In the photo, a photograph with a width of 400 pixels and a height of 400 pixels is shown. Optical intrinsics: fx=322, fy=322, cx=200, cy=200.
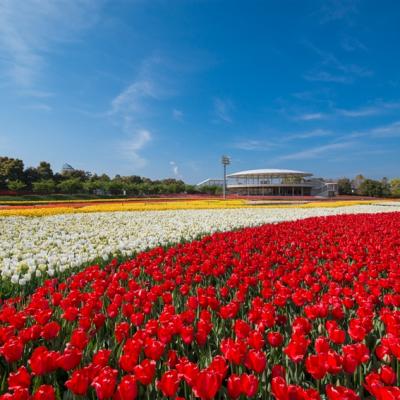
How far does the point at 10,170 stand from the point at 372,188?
63140 millimetres

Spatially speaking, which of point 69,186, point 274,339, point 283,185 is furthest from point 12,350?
point 283,185

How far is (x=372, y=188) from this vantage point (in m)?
62.7

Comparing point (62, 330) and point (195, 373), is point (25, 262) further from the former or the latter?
point (195, 373)

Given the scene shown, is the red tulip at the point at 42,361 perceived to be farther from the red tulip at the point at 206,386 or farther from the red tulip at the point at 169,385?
the red tulip at the point at 206,386

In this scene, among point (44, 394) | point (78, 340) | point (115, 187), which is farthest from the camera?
point (115, 187)

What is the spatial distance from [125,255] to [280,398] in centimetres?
466

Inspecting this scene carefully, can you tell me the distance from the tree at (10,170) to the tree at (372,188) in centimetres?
6155

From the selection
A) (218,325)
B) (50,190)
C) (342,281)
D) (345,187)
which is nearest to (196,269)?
(218,325)

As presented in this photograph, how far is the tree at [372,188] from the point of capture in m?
62.4

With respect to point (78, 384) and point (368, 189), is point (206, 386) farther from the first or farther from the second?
point (368, 189)

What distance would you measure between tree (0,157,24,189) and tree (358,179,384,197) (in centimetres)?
6155

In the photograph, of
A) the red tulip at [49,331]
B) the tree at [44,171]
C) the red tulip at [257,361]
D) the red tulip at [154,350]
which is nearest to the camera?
the red tulip at [257,361]

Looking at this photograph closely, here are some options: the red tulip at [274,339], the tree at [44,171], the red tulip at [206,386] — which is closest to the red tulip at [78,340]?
the red tulip at [206,386]

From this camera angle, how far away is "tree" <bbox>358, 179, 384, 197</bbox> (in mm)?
62375
